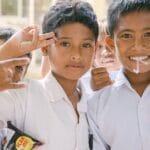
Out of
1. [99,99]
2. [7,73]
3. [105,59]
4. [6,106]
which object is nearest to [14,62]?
[7,73]

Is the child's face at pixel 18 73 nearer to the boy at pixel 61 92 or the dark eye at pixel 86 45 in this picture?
the boy at pixel 61 92

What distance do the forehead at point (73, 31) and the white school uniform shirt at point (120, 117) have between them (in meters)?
0.20

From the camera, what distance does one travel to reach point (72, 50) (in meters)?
1.22

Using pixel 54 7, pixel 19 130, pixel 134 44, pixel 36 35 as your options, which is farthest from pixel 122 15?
pixel 19 130

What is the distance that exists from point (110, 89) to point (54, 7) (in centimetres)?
34

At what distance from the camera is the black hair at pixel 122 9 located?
4.23 ft

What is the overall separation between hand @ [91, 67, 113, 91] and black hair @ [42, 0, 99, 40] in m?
0.13

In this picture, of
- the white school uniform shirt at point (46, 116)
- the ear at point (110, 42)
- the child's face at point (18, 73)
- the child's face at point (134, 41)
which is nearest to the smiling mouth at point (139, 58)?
the child's face at point (134, 41)

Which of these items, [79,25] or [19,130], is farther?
[79,25]

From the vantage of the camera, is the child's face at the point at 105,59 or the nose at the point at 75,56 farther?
the child's face at the point at 105,59

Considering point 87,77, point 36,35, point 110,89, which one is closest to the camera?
point 36,35

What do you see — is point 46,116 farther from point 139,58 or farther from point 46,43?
point 139,58

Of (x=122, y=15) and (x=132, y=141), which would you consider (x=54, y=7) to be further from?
(x=132, y=141)

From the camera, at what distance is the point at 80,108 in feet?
4.09
